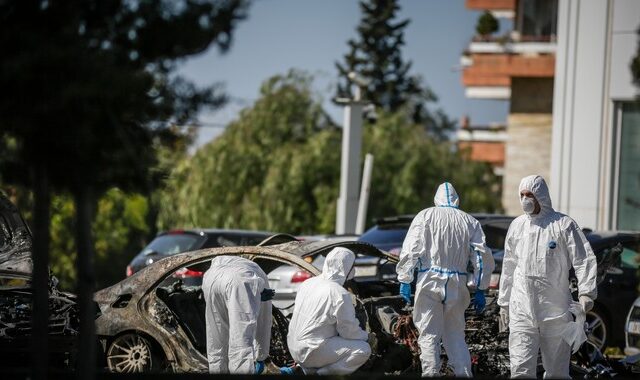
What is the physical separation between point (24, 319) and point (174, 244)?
24.0 ft

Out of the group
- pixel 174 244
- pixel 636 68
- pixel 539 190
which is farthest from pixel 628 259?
pixel 636 68

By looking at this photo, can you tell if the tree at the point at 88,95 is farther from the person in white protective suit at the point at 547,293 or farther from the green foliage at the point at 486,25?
the green foliage at the point at 486,25

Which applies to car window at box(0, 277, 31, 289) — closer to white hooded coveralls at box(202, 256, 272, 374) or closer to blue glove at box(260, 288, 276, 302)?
white hooded coveralls at box(202, 256, 272, 374)

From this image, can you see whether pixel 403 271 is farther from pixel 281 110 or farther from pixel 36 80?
pixel 281 110

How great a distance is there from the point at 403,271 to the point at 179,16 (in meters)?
4.61

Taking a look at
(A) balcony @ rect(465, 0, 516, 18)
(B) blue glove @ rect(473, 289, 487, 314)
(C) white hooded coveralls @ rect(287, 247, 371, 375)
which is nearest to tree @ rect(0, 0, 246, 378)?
(C) white hooded coveralls @ rect(287, 247, 371, 375)

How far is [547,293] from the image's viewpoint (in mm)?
10016

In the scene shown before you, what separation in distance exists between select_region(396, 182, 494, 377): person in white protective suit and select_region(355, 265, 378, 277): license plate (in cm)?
280

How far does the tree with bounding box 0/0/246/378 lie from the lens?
6.31m

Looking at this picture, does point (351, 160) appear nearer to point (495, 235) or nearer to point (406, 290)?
point (495, 235)

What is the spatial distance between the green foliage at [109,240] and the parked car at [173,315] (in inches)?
792

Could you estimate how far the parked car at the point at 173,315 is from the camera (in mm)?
11039

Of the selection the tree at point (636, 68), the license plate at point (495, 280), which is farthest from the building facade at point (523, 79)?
the tree at point (636, 68)

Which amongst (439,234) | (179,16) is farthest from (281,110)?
(179,16)
